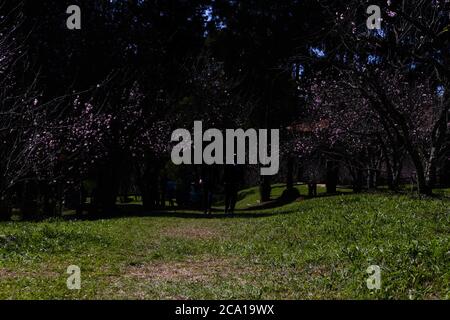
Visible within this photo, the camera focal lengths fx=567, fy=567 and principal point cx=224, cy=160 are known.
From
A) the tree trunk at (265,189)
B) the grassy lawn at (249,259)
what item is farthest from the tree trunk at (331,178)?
the grassy lawn at (249,259)

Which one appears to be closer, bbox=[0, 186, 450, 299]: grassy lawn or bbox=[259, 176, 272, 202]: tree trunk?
bbox=[0, 186, 450, 299]: grassy lawn

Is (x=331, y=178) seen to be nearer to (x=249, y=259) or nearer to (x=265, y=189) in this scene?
(x=265, y=189)

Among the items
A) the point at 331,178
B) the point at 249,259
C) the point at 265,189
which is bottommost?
the point at 249,259

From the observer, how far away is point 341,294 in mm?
6758

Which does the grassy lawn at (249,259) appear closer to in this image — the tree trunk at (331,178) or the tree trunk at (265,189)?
the tree trunk at (331,178)

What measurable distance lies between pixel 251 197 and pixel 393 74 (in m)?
16.8

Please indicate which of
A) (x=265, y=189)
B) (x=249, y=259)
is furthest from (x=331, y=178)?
(x=249, y=259)

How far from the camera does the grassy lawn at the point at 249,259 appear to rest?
709 cm

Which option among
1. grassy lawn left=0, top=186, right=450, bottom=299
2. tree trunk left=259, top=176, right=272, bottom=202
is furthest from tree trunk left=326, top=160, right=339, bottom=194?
grassy lawn left=0, top=186, right=450, bottom=299

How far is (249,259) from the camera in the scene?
10469 millimetres

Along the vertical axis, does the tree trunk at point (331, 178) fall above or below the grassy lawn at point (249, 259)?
above

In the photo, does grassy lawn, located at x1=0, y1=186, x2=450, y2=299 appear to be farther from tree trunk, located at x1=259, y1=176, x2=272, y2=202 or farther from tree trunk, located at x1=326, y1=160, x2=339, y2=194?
tree trunk, located at x1=259, y1=176, x2=272, y2=202

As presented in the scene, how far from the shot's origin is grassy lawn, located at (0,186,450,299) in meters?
7.09

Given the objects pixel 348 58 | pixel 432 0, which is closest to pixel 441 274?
pixel 432 0
